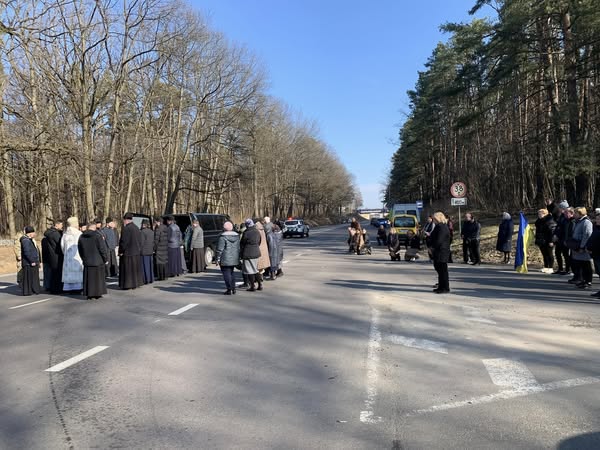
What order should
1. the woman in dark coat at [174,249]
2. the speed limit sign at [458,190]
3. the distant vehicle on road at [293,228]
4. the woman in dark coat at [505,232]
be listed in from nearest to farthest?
the woman in dark coat at [174,249] → the woman in dark coat at [505,232] → the speed limit sign at [458,190] → the distant vehicle on road at [293,228]

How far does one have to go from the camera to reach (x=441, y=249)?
11242 mm

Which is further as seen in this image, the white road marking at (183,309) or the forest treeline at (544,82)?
the forest treeline at (544,82)

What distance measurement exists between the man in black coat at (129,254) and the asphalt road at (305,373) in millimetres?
1941

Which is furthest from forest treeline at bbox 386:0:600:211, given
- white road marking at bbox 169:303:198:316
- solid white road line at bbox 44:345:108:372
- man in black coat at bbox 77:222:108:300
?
solid white road line at bbox 44:345:108:372

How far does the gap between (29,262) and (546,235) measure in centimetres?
1409

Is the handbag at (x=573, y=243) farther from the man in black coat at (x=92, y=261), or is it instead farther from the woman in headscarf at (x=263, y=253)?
the man in black coat at (x=92, y=261)

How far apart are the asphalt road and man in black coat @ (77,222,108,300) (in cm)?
49

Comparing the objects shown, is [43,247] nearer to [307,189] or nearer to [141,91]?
[141,91]

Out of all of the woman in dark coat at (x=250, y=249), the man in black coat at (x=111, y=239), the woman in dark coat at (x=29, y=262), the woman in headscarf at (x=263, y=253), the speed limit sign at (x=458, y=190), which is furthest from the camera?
the speed limit sign at (x=458, y=190)

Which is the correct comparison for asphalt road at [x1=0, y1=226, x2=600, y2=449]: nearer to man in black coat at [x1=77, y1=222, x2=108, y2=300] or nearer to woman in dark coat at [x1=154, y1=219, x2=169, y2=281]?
man in black coat at [x1=77, y1=222, x2=108, y2=300]

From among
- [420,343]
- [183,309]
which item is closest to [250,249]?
[183,309]

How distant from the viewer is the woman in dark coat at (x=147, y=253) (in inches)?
545

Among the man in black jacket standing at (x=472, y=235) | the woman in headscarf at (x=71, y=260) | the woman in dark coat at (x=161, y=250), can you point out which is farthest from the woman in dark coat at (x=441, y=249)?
the woman in headscarf at (x=71, y=260)

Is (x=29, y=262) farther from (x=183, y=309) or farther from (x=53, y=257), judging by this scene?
(x=183, y=309)
